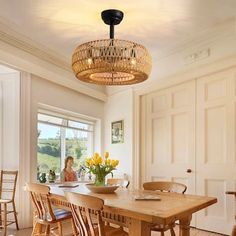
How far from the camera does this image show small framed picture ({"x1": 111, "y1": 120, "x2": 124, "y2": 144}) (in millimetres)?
5157

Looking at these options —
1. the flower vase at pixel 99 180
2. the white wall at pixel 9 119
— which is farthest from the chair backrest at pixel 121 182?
the white wall at pixel 9 119

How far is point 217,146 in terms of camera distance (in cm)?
375

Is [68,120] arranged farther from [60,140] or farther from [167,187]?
[167,187]

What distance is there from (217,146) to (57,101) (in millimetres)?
2579

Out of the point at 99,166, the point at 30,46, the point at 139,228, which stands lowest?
the point at 139,228

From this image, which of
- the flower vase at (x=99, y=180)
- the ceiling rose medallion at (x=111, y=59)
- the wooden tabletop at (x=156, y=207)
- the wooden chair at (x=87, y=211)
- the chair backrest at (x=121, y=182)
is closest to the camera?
the wooden tabletop at (x=156, y=207)

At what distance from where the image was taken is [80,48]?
2.67 m

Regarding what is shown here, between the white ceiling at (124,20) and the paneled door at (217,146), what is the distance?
2.66 ft

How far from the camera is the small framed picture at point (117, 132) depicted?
5.16 m

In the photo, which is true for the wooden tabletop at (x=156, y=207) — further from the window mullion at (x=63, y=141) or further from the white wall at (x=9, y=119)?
the window mullion at (x=63, y=141)

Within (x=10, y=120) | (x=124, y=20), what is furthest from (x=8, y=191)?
(x=124, y=20)

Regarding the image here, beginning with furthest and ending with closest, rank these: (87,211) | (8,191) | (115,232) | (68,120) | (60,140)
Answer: (68,120) < (60,140) < (8,191) < (115,232) < (87,211)

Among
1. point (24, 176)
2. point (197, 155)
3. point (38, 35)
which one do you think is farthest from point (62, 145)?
point (197, 155)

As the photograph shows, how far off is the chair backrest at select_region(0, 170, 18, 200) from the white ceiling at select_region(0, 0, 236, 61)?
1931mm
